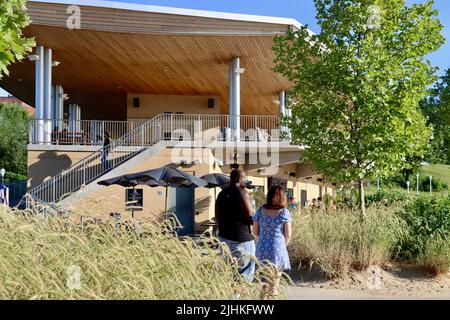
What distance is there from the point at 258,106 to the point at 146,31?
791 inches

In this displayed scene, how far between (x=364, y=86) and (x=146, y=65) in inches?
603

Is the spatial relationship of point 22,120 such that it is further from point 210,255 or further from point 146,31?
point 210,255

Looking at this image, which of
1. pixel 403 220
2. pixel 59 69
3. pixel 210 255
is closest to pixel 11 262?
pixel 210 255

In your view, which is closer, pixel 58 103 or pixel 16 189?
pixel 58 103

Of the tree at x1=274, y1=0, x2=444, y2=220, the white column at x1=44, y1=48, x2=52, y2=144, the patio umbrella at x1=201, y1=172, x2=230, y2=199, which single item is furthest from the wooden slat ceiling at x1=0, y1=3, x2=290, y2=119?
the tree at x1=274, y1=0, x2=444, y2=220

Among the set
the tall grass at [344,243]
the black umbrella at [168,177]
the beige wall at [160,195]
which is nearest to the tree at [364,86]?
the tall grass at [344,243]

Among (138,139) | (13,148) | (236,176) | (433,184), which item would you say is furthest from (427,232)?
(433,184)

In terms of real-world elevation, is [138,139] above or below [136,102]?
below

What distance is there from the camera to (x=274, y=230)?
7.72 m

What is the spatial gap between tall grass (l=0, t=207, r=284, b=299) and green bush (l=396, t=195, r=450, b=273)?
684cm

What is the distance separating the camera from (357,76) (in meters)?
13.5

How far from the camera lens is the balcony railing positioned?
23.9m

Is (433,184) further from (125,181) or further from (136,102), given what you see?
(125,181)

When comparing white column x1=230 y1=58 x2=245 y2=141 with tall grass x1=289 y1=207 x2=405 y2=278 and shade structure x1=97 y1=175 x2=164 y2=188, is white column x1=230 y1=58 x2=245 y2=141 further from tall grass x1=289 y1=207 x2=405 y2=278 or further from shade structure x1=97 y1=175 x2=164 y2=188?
tall grass x1=289 y1=207 x2=405 y2=278
